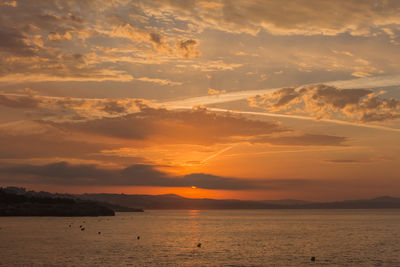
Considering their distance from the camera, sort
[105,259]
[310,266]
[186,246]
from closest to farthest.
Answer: [310,266], [105,259], [186,246]

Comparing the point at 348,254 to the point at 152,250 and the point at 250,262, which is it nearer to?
the point at 250,262

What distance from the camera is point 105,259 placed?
2982 inches

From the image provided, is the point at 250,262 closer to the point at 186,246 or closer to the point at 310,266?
the point at 310,266

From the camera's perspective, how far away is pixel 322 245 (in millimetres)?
105562

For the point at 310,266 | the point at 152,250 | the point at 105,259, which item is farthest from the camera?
the point at 152,250

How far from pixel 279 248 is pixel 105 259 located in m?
41.7

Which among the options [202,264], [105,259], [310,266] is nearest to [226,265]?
[202,264]

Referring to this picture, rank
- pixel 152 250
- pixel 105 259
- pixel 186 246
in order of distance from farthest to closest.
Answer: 1. pixel 186 246
2. pixel 152 250
3. pixel 105 259

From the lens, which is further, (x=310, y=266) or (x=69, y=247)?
(x=69, y=247)

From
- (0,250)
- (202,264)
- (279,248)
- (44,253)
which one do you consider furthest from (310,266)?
(0,250)

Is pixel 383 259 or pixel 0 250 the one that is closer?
pixel 383 259

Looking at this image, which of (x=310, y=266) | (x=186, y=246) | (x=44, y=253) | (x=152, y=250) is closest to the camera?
(x=310, y=266)

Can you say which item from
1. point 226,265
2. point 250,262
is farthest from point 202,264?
point 250,262

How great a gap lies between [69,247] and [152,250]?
19625mm
